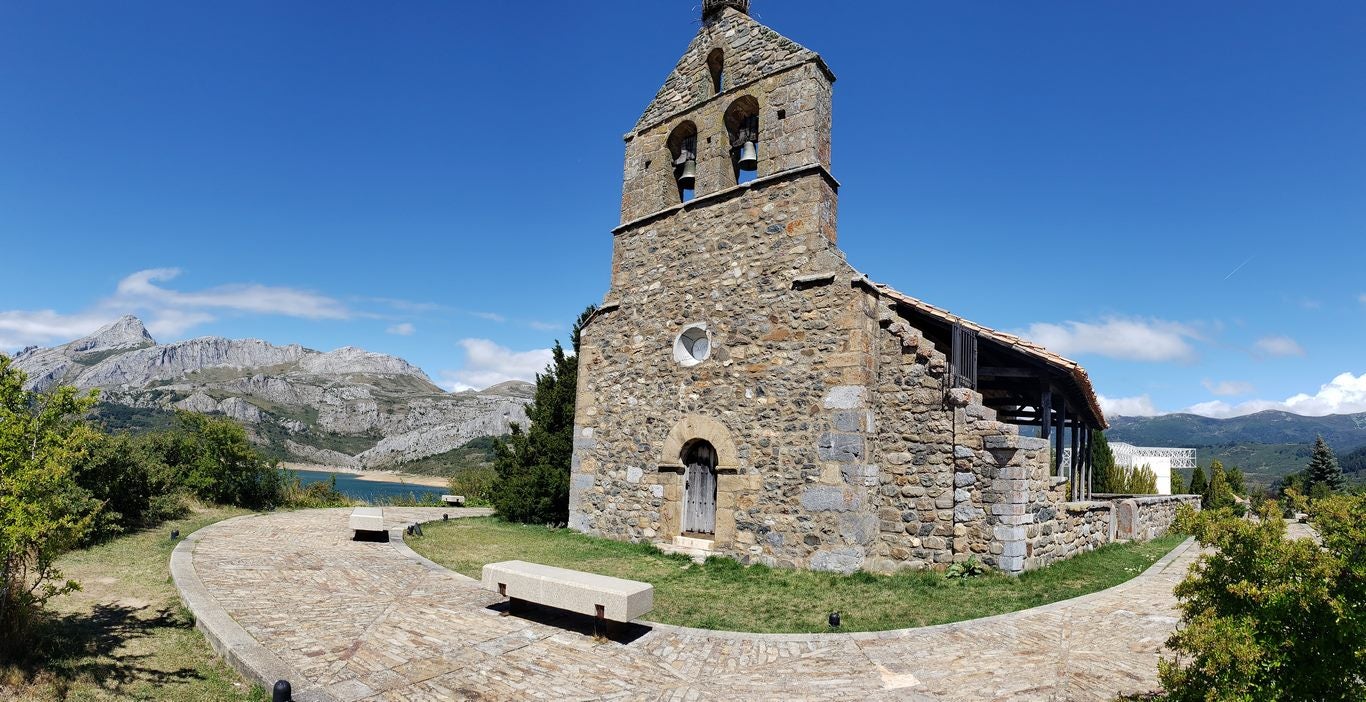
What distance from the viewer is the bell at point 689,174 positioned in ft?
42.6

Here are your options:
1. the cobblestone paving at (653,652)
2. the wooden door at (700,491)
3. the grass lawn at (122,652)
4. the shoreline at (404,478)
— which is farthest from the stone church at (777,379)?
the shoreline at (404,478)

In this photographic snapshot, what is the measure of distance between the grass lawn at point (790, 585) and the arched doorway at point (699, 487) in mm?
819

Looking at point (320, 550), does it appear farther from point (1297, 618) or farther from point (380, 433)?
point (380, 433)

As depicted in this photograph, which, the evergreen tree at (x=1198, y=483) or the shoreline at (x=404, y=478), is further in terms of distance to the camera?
the shoreline at (x=404, y=478)

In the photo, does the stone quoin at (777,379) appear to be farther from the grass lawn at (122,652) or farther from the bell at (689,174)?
the grass lawn at (122,652)

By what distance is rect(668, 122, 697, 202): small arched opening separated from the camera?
13.1m

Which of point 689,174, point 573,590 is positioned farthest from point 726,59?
point 573,590

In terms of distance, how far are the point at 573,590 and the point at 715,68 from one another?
10444 mm

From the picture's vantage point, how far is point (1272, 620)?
11.6ft

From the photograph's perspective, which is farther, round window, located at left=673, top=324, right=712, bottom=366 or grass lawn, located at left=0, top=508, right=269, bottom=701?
round window, located at left=673, top=324, right=712, bottom=366

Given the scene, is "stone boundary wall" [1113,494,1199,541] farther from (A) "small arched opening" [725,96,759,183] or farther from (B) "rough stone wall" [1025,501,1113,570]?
(A) "small arched opening" [725,96,759,183]

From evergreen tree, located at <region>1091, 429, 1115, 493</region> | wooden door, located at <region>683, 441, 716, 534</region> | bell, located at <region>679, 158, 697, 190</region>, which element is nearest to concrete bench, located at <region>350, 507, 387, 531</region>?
wooden door, located at <region>683, 441, 716, 534</region>

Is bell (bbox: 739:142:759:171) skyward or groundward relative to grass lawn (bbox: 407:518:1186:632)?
skyward

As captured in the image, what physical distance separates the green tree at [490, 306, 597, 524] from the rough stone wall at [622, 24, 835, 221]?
319 cm
